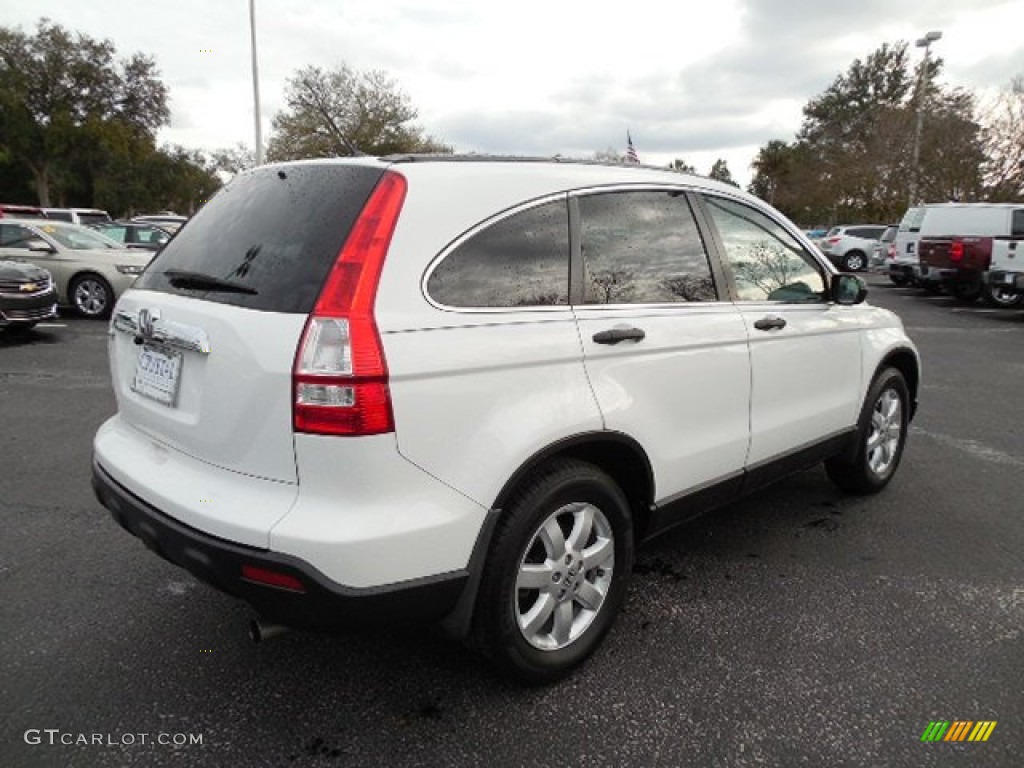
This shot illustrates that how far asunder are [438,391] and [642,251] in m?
1.14

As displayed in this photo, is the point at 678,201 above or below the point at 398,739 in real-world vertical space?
above

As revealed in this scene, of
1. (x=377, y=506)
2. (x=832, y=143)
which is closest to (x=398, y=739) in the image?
(x=377, y=506)

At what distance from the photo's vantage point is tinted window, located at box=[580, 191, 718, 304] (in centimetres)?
253

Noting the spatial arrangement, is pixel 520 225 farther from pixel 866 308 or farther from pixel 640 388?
pixel 866 308

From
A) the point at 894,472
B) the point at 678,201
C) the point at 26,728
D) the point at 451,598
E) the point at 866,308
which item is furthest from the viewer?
the point at 894,472

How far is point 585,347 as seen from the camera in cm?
233

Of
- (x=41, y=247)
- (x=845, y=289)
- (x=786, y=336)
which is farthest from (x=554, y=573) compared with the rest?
(x=41, y=247)

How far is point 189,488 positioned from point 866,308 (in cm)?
345

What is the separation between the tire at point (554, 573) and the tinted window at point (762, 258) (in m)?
1.22

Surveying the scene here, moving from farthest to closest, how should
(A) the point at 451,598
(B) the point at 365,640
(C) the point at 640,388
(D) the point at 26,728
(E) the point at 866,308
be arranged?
1. (E) the point at 866,308
2. (B) the point at 365,640
3. (C) the point at 640,388
4. (D) the point at 26,728
5. (A) the point at 451,598

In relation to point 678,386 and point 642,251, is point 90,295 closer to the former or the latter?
point 642,251

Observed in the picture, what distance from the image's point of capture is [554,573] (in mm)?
2375

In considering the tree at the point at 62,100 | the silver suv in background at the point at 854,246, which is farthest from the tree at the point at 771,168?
the tree at the point at 62,100

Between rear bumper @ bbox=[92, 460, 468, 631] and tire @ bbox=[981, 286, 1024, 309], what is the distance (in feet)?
45.2
